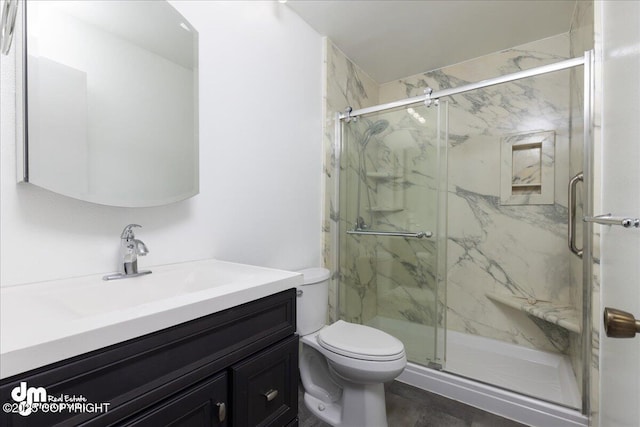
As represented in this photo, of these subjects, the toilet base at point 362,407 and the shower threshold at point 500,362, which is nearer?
the toilet base at point 362,407

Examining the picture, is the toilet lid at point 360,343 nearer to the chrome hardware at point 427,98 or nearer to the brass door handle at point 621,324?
the brass door handle at point 621,324

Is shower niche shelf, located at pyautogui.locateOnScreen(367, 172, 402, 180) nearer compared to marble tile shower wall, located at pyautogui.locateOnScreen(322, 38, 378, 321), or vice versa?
shower niche shelf, located at pyautogui.locateOnScreen(367, 172, 402, 180)

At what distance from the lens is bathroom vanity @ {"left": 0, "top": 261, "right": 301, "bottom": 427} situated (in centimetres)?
51

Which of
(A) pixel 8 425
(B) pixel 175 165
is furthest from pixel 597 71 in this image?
(A) pixel 8 425

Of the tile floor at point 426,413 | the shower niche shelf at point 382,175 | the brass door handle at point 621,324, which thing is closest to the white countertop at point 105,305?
the brass door handle at point 621,324

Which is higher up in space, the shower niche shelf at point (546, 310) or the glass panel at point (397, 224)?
the glass panel at point (397, 224)

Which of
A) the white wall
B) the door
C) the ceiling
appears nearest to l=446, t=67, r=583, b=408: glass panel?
the ceiling

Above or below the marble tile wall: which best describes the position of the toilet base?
below

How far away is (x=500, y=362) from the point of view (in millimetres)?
2137

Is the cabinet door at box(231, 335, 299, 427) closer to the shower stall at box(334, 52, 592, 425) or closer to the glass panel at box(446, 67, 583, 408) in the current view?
the shower stall at box(334, 52, 592, 425)

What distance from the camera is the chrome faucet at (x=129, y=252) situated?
3.39 feet

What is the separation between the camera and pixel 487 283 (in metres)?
2.43

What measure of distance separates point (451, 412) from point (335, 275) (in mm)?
1101

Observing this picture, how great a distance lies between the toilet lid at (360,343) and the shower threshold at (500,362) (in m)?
0.56
